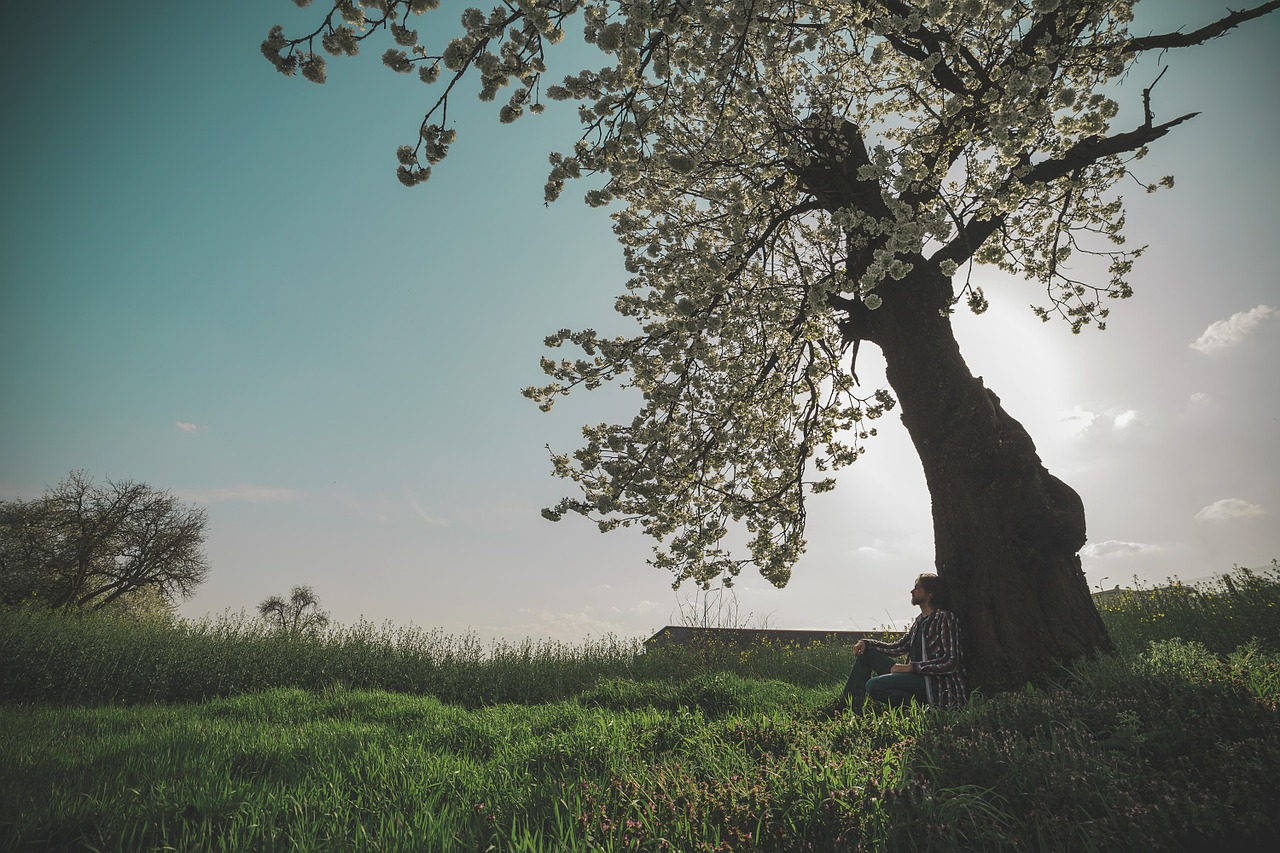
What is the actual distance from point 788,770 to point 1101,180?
1026 centimetres

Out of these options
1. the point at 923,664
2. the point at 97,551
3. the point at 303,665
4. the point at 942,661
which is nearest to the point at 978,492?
the point at 942,661

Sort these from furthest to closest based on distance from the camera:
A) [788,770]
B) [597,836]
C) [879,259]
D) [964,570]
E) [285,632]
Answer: [285,632], [964,570], [879,259], [788,770], [597,836]

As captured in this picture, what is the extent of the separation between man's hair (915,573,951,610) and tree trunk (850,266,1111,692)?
0.38 ft

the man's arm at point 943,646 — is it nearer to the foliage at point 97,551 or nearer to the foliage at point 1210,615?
the foliage at point 1210,615

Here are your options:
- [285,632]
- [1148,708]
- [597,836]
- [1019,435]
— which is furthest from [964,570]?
[285,632]

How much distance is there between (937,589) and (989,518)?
1047 millimetres

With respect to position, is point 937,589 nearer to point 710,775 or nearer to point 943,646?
point 943,646

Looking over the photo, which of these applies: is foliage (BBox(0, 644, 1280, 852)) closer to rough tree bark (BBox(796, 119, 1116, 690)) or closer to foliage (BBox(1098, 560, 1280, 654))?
rough tree bark (BBox(796, 119, 1116, 690))

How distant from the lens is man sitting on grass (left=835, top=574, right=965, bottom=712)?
602cm

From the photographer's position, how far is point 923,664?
6059mm

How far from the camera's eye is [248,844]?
294 centimetres

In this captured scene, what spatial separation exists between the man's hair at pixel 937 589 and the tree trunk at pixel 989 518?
0.38 feet

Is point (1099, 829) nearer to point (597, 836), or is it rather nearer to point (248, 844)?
point (597, 836)

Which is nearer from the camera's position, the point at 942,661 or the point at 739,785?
the point at 739,785
